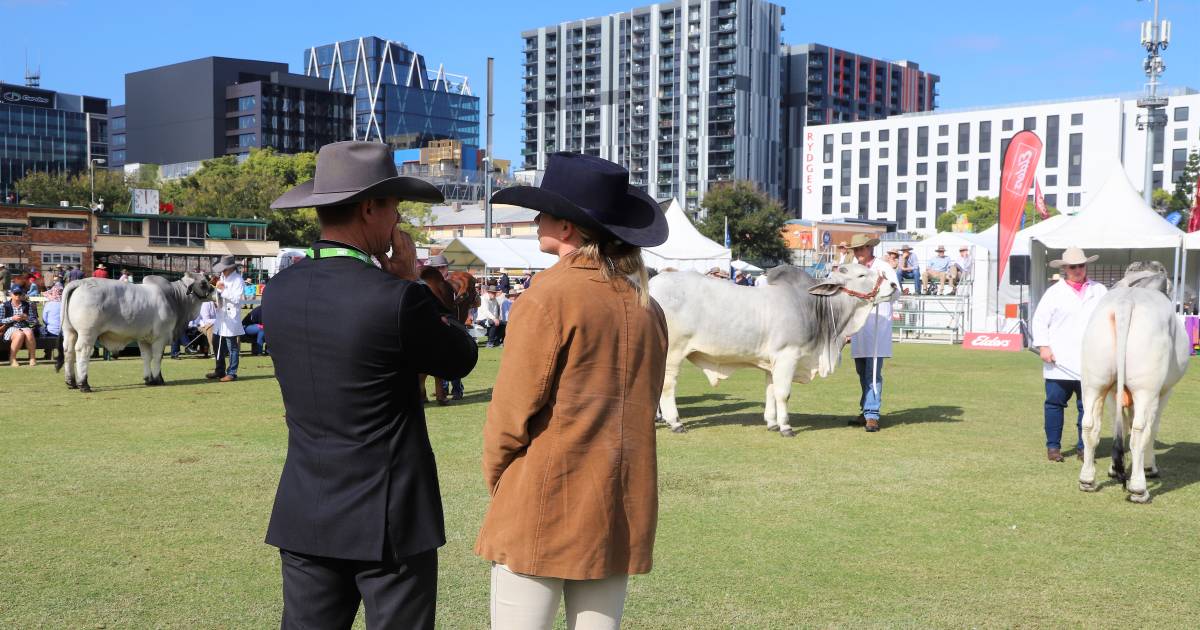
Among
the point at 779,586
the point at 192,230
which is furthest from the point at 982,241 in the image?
the point at 192,230

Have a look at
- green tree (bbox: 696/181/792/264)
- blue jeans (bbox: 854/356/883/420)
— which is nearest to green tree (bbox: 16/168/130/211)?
green tree (bbox: 696/181/792/264)

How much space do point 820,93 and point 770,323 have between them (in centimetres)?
15998

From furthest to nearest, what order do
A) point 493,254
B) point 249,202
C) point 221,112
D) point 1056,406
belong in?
→ point 221,112 → point 249,202 → point 493,254 → point 1056,406

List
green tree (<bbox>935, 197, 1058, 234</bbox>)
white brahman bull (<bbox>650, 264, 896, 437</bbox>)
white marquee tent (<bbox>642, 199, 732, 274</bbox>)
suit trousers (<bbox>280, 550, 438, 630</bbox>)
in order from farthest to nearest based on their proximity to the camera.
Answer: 1. green tree (<bbox>935, 197, 1058, 234</bbox>)
2. white marquee tent (<bbox>642, 199, 732, 274</bbox>)
3. white brahman bull (<bbox>650, 264, 896, 437</bbox>)
4. suit trousers (<bbox>280, 550, 438, 630</bbox>)

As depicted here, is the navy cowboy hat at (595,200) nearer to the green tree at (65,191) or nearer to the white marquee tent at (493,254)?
the white marquee tent at (493,254)

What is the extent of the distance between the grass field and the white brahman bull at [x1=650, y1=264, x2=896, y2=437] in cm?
67

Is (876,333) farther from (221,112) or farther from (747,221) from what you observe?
(221,112)

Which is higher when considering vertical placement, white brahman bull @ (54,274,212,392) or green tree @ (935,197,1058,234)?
green tree @ (935,197,1058,234)

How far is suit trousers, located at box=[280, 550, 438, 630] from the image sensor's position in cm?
311

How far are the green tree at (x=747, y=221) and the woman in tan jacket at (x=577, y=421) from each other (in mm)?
74232

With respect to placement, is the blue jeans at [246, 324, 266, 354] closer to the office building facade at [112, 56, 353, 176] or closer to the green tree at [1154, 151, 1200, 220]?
the green tree at [1154, 151, 1200, 220]

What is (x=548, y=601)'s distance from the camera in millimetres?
3061

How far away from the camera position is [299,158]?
85.2 m

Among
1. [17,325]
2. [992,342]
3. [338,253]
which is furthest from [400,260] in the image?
[992,342]
